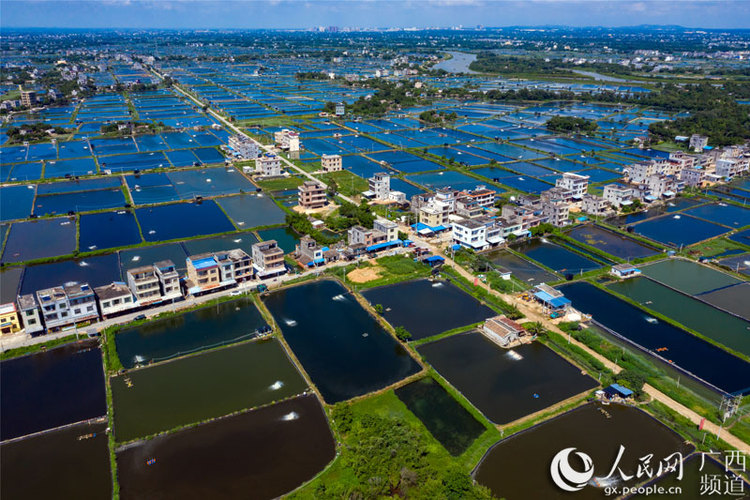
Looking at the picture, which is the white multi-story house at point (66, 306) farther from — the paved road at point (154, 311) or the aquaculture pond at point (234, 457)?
the aquaculture pond at point (234, 457)

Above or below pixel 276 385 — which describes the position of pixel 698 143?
above

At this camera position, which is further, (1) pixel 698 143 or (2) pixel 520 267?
(1) pixel 698 143

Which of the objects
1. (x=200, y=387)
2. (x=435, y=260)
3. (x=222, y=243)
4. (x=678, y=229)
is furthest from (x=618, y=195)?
(x=200, y=387)

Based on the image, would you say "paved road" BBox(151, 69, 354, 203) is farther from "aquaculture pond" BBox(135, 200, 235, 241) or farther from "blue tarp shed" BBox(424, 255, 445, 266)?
"blue tarp shed" BBox(424, 255, 445, 266)

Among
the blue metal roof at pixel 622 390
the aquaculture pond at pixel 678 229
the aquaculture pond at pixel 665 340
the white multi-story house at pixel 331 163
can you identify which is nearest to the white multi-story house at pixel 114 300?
the blue metal roof at pixel 622 390

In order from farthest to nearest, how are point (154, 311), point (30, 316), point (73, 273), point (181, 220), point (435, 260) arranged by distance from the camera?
point (181, 220) → point (435, 260) → point (73, 273) → point (154, 311) → point (30, 316)

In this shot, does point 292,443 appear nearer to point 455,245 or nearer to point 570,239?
point 455,245

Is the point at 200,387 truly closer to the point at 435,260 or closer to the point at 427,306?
the point at 427,306
